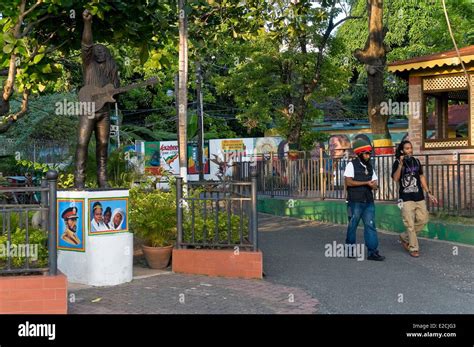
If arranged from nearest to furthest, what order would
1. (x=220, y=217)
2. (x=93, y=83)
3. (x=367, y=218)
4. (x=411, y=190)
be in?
1. (x=93, y=83)
2. (x=220, y=217)
3. (x=367, y=218)
4. (x=411, y=190)

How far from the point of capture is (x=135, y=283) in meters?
7.51

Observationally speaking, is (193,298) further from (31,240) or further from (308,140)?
(308,140)

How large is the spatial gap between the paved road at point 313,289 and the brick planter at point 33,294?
0.39m

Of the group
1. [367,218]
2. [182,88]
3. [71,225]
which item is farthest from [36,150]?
[367,218]

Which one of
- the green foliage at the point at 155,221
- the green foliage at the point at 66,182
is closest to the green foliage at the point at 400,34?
the green foliage at the point at 66,182

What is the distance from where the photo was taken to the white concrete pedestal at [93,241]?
24.1 ft

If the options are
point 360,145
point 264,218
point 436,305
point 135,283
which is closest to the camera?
point 436,305

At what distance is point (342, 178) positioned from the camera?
1446cm

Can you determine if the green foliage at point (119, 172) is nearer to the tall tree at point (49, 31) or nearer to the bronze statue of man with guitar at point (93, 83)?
the tall tree at point (49, 31)

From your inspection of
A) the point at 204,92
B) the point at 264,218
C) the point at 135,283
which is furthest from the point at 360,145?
the point at 204,92

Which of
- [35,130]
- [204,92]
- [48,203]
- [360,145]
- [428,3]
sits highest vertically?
[428,3]

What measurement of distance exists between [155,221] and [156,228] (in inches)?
5.1
